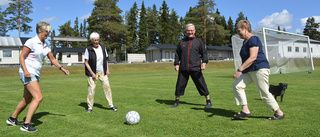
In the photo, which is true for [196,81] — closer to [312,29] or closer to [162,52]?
[162,52]

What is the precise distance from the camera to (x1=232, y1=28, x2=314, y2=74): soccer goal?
15136mm

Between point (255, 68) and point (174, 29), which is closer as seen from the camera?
point (255, 68)

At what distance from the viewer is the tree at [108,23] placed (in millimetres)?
54719

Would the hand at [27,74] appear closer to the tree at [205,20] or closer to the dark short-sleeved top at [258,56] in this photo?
the dark short-sleeved top at [258,56]

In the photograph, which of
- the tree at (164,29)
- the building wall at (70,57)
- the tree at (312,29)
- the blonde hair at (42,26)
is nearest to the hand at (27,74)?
the blonde hair at (42,26)

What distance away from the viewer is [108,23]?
178 feet

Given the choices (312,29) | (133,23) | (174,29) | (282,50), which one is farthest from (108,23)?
(312,29)

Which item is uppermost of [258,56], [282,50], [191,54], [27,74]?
[282,50]

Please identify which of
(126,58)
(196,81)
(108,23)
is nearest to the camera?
(196,81)

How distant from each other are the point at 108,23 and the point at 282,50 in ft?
145

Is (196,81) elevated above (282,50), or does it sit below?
below

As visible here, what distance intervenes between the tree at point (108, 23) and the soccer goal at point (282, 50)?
4217 centimetres

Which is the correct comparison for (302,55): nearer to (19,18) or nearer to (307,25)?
(19,18)

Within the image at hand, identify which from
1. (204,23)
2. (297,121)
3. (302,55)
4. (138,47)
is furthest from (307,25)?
(297,121)
